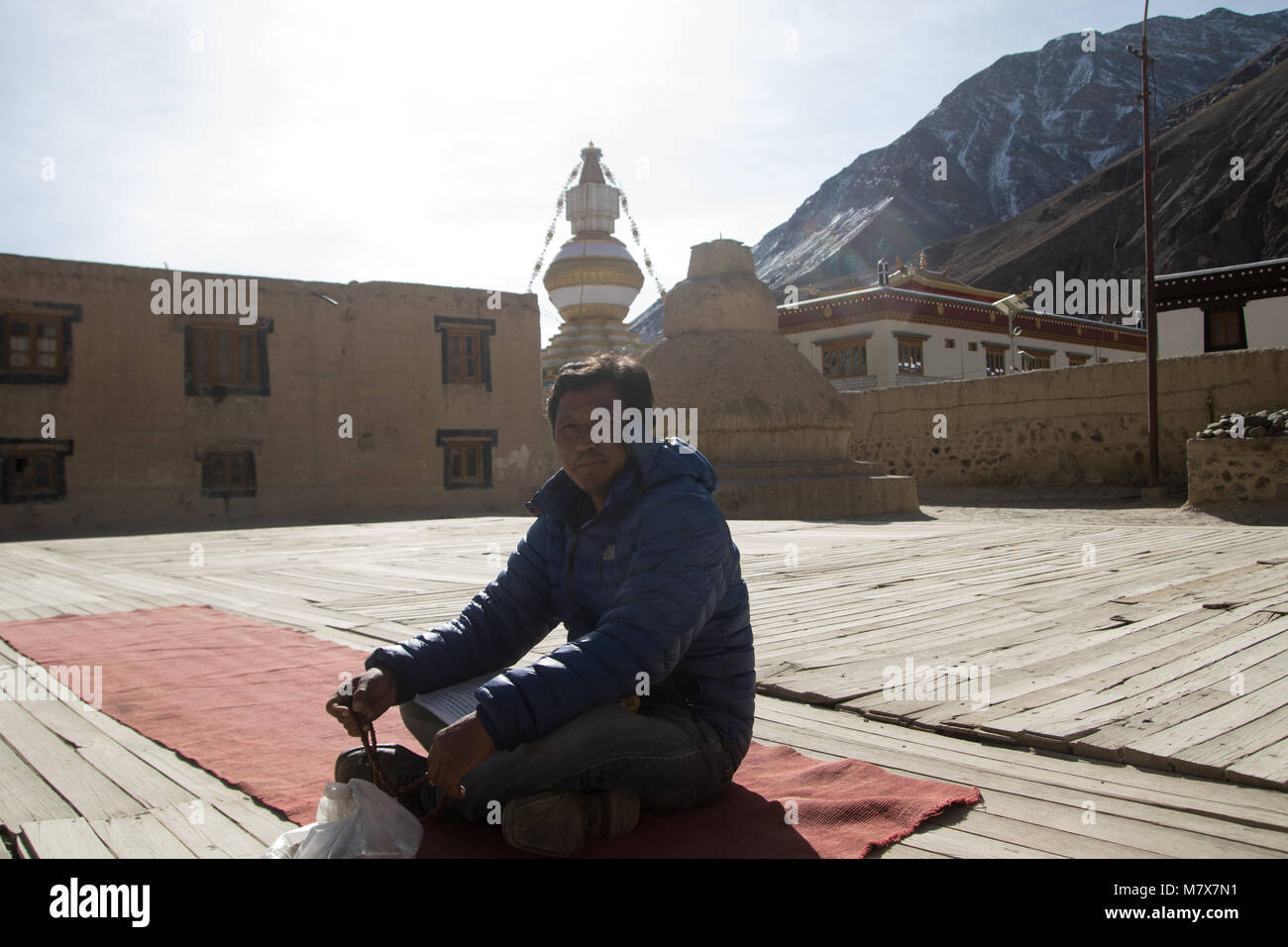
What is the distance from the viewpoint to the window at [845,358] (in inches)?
1194

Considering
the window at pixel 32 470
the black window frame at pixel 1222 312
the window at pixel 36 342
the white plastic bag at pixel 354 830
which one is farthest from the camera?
the black window frame at pixel 1222 312

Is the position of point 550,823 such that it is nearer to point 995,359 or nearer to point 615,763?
A: point 615,763

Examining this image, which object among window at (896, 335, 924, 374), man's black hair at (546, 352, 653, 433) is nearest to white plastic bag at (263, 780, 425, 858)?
man's black hair at (546, 352, 653, 433)

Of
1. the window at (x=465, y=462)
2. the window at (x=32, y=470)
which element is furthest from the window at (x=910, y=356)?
the window at (x=32, y=470)

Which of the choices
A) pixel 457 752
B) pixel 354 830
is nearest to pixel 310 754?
pixel 354 830

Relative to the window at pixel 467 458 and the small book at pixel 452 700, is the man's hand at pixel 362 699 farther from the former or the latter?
the window at pixel 467 458

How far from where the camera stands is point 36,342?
1783 centimetres

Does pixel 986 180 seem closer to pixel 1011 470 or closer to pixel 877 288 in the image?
pixel 877 288

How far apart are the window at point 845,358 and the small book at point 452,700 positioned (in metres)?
28.6

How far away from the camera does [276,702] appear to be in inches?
144

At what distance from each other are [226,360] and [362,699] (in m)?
19.0

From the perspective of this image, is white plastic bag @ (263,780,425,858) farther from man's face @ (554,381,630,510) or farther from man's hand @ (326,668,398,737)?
man's face @ (554,381,630,510)
